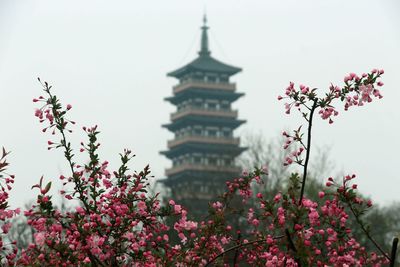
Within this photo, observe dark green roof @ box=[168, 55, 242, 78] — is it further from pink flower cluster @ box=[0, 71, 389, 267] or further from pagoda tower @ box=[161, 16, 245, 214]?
pink flower cluster @ box=[0, 71, 389, 267]

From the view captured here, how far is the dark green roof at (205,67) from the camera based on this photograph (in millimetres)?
97312

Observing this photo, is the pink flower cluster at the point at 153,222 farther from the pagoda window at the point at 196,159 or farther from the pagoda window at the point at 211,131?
the pagoda window at the point at 211,131

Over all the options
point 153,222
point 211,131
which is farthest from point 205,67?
point 153,222

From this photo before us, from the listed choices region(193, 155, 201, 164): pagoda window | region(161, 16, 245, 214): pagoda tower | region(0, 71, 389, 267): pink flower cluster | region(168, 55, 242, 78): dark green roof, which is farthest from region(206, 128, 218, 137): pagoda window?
region(0, 71, 389, 267): pink flower cluster

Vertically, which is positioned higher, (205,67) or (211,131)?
(205,67)

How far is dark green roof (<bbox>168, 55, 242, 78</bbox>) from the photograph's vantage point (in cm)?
9731

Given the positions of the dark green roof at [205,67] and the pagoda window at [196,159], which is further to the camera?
the dark green roof at [205,67]

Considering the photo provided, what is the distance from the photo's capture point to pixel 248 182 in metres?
7.39

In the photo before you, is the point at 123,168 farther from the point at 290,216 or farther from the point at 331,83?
the point at 290,216

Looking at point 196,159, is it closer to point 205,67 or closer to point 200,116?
point 200,116

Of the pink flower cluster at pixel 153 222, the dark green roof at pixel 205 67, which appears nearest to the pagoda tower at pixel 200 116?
the dark green roof at pixel 205 67

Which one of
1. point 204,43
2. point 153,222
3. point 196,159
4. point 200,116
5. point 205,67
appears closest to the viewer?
point 153,222

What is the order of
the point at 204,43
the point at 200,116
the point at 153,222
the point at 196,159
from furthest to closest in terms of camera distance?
the point at 204,43 < the point at 200,116 < the point at 196,159 < the point at 153,222

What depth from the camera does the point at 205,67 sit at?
98438mm
